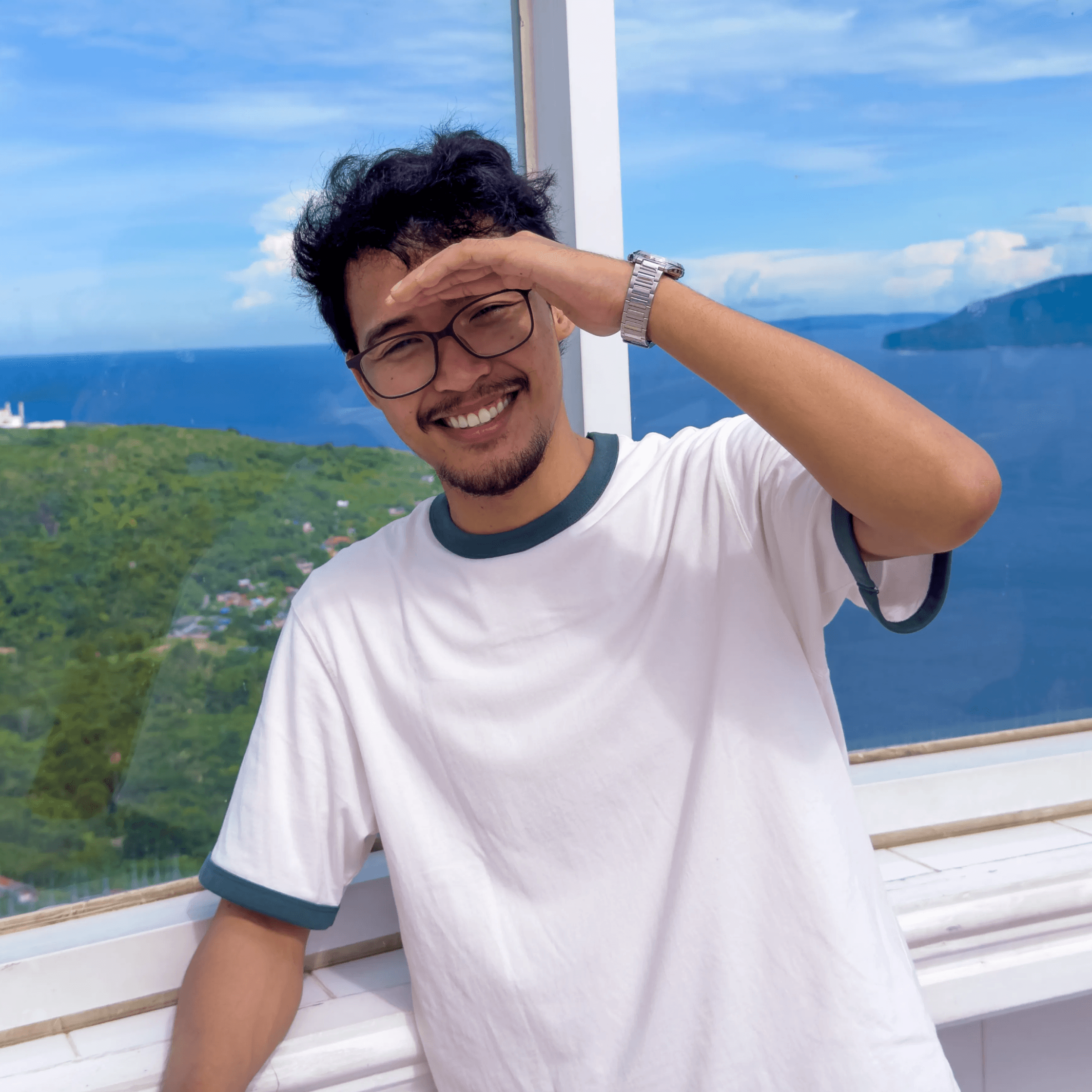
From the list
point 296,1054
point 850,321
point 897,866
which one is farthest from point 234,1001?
point 850,321

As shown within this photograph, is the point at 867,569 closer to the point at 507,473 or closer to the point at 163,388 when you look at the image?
the point at 507,473

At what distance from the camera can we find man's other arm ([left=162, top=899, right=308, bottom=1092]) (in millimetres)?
982

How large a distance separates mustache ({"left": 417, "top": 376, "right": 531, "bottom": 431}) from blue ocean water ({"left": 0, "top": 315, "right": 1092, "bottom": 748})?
0.35 meters

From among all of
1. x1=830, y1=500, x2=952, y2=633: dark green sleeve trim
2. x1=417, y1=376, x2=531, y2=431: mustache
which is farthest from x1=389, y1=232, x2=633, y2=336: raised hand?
x1=830, y1=500, x2=952, y2=633: dark green sleeve trim

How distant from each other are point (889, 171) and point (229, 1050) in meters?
1.42

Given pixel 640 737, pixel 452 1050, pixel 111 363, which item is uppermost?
pixel 111 363

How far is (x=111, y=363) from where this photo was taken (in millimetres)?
1220

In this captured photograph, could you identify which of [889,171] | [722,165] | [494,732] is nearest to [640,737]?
[494,732]

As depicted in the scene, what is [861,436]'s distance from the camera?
784 millimetres

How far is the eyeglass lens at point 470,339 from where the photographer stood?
40.4 inches

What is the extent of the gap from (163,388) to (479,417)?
1.45 ft

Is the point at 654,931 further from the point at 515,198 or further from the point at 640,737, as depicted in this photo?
the point at 515,198

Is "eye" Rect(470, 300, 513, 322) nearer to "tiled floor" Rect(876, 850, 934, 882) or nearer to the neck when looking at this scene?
the neck

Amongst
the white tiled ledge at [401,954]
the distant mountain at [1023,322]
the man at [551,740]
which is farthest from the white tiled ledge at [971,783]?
the distant mountain at [1023,322]
